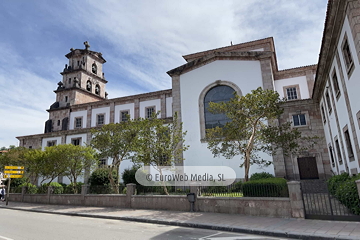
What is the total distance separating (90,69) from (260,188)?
116 ft

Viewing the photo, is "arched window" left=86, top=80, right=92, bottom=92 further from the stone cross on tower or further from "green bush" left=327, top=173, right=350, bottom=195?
"green bush" left=327, top=173, right=350, bottom=195

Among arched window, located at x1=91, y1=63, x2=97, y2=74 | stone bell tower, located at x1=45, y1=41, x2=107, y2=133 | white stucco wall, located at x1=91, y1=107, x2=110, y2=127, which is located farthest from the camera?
arched window, located at x1=91, y1=63, x2=97, y2=74

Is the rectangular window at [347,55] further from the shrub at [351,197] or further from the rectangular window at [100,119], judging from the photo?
the rectangular window at [100,119]

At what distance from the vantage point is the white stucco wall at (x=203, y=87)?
855 inches

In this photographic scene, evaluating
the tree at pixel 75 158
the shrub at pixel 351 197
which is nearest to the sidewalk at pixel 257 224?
the shrub at pixel 351 197

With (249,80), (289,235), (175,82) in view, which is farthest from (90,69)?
(289,235)

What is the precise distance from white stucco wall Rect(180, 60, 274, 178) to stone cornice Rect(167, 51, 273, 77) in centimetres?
36

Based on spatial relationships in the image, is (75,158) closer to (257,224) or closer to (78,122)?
(78,122)

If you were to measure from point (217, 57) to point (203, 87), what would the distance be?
10.4 ft

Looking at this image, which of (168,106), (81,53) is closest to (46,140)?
(81,53)

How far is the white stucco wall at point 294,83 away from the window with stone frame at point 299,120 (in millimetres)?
5663

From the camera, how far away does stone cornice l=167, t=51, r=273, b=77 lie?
73.7 feet

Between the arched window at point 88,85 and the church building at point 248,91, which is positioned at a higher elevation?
the arched window at point 88,85

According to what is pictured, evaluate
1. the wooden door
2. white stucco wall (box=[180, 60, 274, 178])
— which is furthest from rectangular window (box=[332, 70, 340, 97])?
the wooden door
